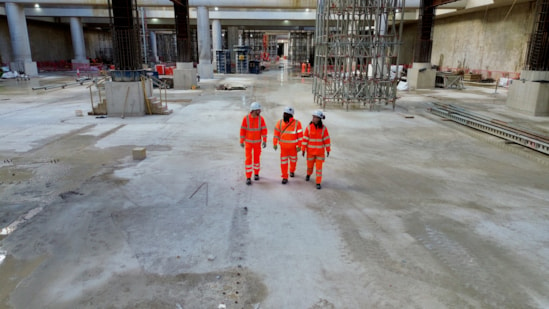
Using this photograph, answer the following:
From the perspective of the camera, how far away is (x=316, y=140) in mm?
7469

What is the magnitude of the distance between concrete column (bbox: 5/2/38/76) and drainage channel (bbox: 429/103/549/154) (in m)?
37.7

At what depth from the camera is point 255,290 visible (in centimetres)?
437

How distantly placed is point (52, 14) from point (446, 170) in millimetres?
45523

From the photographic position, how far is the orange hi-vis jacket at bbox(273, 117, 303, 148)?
7.56 m

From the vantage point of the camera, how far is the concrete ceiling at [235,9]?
32.1 meters

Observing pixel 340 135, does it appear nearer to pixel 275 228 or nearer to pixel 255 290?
pixel 275 228

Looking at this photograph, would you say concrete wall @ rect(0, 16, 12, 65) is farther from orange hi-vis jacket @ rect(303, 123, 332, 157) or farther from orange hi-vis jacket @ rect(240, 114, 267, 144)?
orange hi-vis jacket @ rect(303, 123, 332, 157)

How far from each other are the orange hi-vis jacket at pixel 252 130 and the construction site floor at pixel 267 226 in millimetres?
979

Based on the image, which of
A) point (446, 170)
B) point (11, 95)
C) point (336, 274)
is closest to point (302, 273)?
point (336, 274)

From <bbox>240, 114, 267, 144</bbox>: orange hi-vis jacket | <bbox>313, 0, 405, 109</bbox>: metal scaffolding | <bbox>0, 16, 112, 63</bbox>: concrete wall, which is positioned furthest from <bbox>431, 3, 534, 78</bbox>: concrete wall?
<bbox>0, 16, 112, 63</bbox>: concrete wall

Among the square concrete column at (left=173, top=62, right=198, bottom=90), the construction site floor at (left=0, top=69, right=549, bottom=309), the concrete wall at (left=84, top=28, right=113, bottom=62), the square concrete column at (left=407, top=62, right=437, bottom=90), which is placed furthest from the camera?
the concrete wall at (left=84, top=28, right=113, bottom=62)

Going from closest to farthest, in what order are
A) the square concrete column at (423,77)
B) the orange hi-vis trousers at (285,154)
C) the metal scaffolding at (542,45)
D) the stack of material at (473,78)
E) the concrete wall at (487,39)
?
the orange hi-vis trousers at (285,154), the metal scaffolding at (542,45), the concrete wall at (487,39), the square concrete column at (423,77), the stack of material at (473,78)

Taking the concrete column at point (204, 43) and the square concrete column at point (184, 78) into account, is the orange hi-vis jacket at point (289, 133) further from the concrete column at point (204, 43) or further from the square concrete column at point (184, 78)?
the concrete column at point (204, 43)

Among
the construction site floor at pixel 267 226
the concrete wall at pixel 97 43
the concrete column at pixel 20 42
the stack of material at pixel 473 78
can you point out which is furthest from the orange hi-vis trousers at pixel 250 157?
the concrete wall at pixel 97 43
